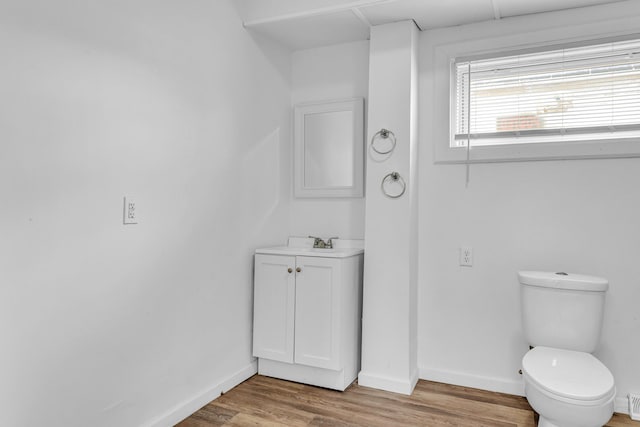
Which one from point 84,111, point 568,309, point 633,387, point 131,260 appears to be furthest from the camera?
point 633,387

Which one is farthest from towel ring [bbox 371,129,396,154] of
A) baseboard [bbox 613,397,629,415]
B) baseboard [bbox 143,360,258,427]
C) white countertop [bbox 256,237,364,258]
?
baseboard [bbox 613,397,629,415]

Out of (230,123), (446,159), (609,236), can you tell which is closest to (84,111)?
(230,123)

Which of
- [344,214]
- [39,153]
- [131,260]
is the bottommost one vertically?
[131,260]

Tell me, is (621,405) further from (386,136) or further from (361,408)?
(386,136)

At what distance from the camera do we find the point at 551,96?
2594 mm

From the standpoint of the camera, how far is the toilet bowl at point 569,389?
5.77 ft

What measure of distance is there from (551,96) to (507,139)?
34 cm

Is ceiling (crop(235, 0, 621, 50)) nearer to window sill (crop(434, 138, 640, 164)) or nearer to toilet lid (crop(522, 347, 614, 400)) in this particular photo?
window sill (crop(434, 138, 640, 164))

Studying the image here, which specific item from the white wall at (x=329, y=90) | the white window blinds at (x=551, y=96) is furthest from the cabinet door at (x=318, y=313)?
the white window blinds at (x=551, y=96)

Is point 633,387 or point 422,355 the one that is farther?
point 422,355

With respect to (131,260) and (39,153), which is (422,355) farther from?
(39,153)

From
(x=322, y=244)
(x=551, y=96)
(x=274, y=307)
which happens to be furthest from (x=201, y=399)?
(x=551, y=96)

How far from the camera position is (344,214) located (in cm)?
310

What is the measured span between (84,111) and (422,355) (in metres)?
2.34
